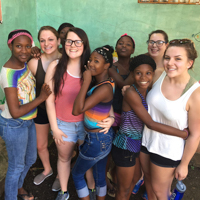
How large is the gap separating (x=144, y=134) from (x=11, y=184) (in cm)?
161

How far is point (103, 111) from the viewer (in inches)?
74.4

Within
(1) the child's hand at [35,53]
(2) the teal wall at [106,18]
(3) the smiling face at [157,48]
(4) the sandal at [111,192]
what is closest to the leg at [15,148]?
(1) the child's hand at [35,53]

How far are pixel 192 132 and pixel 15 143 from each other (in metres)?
1.80

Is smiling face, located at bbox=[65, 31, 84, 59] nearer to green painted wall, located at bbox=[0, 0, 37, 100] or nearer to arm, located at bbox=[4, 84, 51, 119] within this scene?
arm, located at bbox=[4, 84, 51, 119]

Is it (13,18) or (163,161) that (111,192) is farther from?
(13,18)

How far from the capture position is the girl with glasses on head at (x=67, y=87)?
1.96 meters

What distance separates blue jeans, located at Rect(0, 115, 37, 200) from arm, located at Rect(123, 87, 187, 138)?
1185mm

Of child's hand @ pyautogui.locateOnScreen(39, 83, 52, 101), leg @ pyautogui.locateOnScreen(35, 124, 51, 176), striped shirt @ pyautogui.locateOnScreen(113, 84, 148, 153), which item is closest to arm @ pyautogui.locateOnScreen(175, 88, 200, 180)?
striped shirt @ pyautogui.locateOnScreen(113, 84, 148, 153)

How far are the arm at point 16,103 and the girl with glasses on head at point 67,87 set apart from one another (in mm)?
115

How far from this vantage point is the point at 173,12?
12.0ft

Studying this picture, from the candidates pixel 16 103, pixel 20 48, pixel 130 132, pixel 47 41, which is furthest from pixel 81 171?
pixel 47 41

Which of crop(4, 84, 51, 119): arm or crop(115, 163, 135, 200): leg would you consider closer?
crop(4, 84, 51, 119): arm

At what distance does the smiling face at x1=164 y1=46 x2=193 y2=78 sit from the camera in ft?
5.41

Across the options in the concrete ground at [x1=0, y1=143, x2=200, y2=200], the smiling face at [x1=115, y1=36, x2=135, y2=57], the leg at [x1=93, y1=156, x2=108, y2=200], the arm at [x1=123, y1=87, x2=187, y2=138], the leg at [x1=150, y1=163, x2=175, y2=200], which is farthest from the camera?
the concrete ground at [x1=0, y1=143, x2=200, y2=200]
